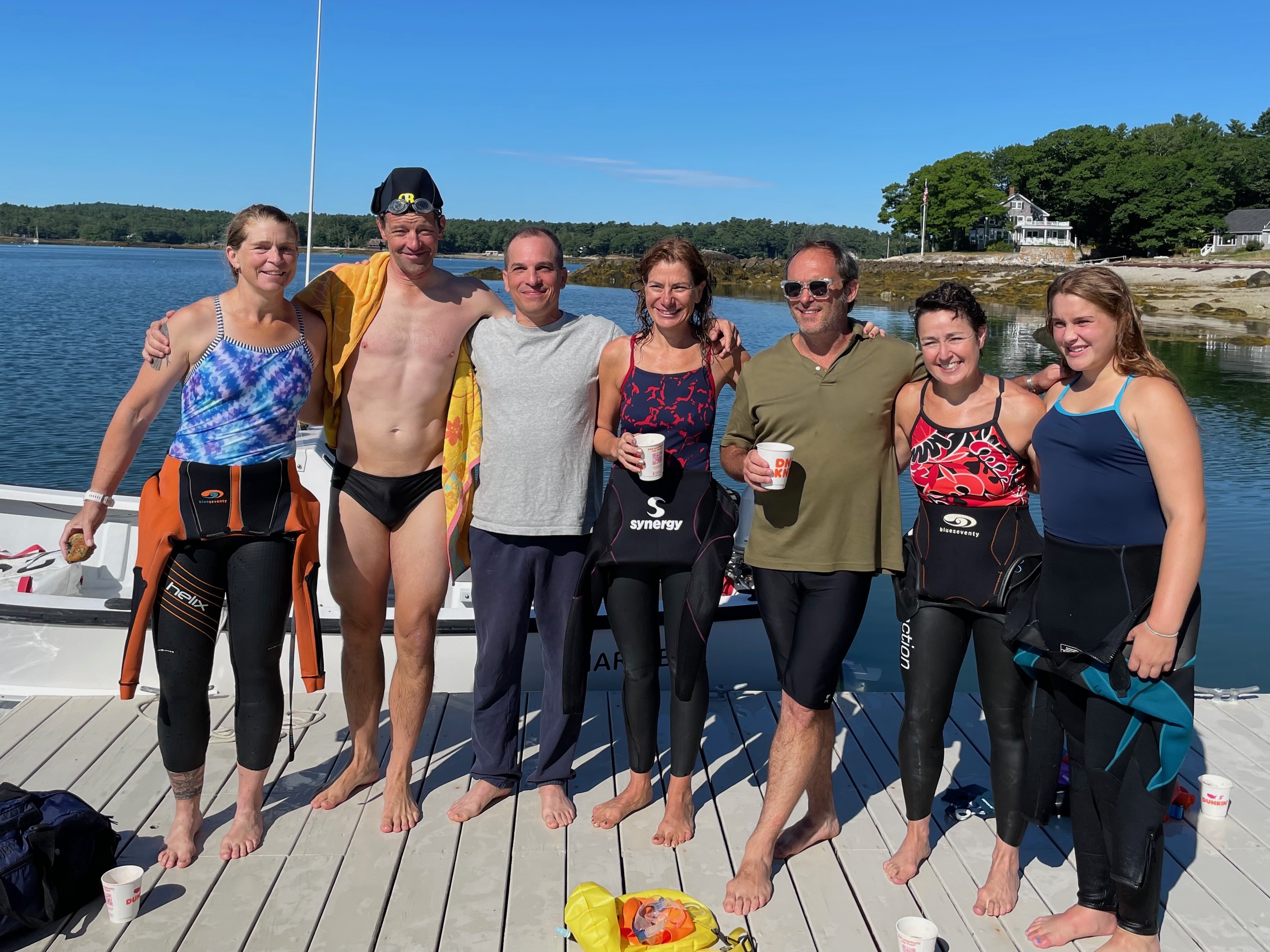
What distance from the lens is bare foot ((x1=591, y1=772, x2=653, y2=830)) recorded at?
3635 mm

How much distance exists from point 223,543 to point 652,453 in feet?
4.80

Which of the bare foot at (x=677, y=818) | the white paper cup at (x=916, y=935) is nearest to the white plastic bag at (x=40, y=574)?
the bare foot at (x=677, y=818)

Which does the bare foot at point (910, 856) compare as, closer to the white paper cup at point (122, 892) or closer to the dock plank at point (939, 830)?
the dock plank at point (939, 830)

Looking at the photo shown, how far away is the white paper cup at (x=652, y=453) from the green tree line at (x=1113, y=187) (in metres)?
84.9

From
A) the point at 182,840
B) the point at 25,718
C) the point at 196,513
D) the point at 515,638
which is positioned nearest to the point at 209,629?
the point at 196,513

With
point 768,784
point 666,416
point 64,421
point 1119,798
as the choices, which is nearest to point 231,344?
point 666,416

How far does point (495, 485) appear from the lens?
360 cm

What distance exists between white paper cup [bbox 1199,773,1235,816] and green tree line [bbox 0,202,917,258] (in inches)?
3461

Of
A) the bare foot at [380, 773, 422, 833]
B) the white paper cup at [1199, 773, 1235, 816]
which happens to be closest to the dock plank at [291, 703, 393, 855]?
the bare foot at [380, 773, 422, 833]

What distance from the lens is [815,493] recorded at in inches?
123

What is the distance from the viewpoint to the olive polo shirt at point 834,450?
122 inches

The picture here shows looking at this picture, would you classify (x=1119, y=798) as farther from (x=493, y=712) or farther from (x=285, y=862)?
(x=285, y=862)

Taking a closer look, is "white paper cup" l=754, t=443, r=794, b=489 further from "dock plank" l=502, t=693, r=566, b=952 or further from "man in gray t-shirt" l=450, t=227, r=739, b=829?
"dock plank" l=502, t=693, r=566, b=952

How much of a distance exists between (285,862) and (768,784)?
164 centimetres
